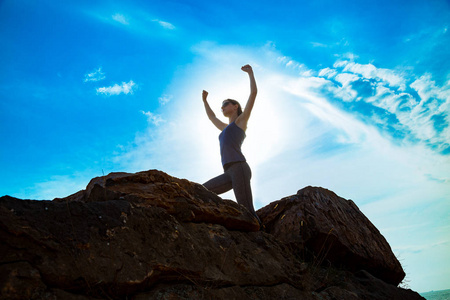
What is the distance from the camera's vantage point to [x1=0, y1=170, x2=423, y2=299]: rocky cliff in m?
2.05

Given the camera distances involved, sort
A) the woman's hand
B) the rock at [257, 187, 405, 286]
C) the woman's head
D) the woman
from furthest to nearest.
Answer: the woman's head, the woman's hand, the woman, the rock at [257, 187, 405, 286]

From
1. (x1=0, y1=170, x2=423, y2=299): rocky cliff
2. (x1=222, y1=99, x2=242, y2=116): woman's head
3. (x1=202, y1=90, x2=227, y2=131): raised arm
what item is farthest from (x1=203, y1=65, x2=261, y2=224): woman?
(x1=0, y1=170, x2=423, y2=299): rocky cliff

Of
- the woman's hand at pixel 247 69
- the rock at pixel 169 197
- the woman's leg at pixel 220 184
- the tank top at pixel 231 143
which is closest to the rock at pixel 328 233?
the woman's leg at pixel 220 184

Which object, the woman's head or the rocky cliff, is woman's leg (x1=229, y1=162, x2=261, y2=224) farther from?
the woman's head

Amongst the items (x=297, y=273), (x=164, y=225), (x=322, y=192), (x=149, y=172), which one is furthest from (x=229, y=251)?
(x=322, y=192)

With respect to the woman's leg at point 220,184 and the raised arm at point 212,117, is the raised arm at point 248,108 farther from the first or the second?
the woman's leg at point 220,184

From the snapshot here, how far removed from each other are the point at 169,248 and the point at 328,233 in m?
2.89

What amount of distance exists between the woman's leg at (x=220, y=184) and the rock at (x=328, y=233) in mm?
896

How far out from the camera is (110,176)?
3.51 m

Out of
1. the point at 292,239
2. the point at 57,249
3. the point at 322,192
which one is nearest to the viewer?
the point at 57,249

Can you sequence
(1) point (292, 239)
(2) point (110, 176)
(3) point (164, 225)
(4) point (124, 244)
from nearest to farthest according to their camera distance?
1. (4) point (124, 244)
2. (3) point (164, 225)
3. (2) point (110, 176)
4. (1) point (292, 239)

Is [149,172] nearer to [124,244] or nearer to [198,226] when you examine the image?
[198,226]

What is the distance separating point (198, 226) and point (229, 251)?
17.0 inches

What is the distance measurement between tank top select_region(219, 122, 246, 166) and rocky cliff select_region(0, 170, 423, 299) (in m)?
1.10
